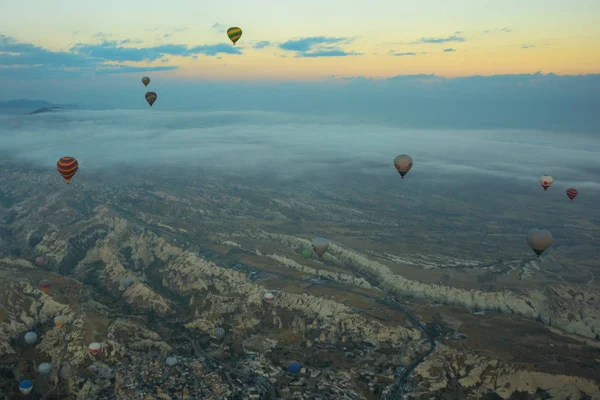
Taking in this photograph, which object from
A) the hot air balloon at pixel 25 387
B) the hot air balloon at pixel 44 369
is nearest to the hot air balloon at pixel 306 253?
the hot air balloon at pixel 44 369

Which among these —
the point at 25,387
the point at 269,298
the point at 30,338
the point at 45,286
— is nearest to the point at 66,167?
the point at 45,286

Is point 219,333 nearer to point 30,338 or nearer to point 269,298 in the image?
point 269,298

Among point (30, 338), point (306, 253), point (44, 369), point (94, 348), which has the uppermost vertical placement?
point (30, 338)

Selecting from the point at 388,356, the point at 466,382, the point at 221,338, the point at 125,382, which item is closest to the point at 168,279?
the point at 221,338

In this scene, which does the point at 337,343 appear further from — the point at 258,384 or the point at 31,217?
the point at 31,217

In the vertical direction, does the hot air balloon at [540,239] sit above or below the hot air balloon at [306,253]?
above

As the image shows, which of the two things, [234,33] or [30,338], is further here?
[234,33]

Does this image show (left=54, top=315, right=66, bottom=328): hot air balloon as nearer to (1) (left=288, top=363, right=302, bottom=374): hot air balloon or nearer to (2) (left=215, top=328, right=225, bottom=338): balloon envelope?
(2) (left=215, top=328, right=225, bottom=338): balloon envelope

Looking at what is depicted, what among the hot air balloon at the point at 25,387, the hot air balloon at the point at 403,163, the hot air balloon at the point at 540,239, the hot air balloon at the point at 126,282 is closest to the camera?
the hot air balloon at the point at 25,387

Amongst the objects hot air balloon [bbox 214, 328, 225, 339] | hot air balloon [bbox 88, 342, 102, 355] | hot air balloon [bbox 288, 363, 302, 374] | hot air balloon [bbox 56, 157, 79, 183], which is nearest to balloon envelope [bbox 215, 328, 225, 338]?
hot air balloon [bbox 214, 328, 225, 339]

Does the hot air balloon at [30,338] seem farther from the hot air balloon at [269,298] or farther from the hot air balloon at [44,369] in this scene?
the hot air balloon at [269,298]

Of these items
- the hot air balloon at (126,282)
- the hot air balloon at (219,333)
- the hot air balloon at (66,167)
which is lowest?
the hot air balloon at (219,333)
